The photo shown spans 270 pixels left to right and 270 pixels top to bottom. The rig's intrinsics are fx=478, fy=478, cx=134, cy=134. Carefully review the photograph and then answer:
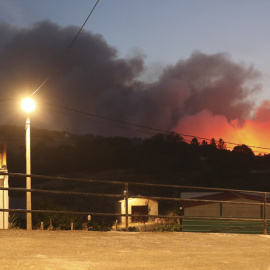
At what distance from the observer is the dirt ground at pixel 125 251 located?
6.79 meters

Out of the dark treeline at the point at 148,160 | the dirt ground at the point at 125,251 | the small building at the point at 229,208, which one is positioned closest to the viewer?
the dirt ground at the point at 125,251

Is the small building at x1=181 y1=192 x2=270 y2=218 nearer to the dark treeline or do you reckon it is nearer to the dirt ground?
the dirt ground

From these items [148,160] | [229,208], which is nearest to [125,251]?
[229,208]

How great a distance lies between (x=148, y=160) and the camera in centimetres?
11375

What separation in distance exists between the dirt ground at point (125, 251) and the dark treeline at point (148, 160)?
261 ft

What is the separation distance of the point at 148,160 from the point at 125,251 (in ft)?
348

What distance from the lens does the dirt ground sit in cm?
679

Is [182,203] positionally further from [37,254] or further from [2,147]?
[37,254]

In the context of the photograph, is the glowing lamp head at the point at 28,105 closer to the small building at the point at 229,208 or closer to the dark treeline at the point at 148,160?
the small building at the point at 229,208

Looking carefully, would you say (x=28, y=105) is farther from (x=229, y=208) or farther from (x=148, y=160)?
(x=148, y=160)

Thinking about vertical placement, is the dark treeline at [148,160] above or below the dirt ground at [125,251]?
above

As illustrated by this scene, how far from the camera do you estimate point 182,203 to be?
37750 mm

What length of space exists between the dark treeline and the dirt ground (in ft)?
261

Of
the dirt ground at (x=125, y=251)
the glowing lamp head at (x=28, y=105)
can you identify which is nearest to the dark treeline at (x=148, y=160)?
the glowing lamp head at (x=28, y=105)
